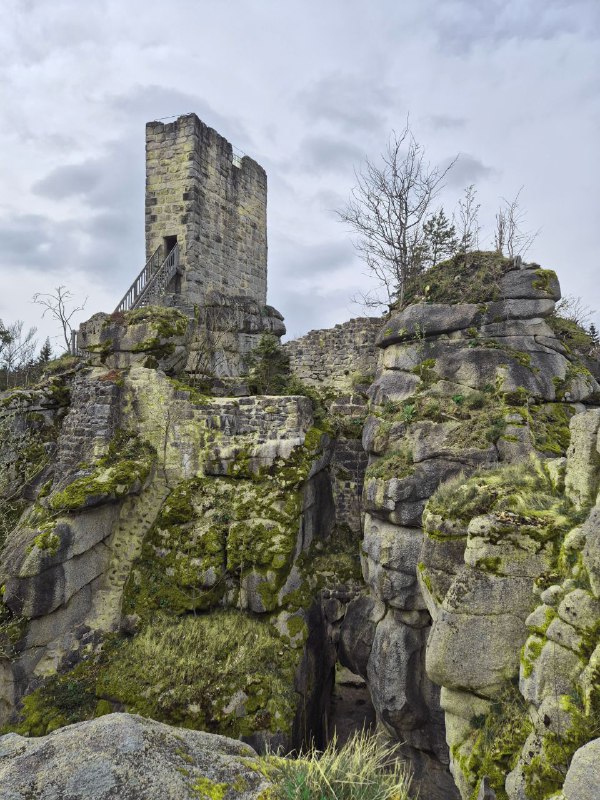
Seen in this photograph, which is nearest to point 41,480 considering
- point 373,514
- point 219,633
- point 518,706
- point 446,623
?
point 219,633

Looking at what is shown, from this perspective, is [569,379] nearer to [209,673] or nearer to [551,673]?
[551,673]

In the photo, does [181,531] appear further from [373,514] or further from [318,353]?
[318,353]

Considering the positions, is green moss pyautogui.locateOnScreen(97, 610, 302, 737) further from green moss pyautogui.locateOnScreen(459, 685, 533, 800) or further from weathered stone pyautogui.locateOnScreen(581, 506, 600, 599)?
weathered stone pyautogui.locateOnScreen(581, 506, 600, 599)

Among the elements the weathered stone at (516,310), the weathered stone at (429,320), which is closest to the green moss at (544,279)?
the weathered stone at (516,310)

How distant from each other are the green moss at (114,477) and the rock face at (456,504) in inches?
197

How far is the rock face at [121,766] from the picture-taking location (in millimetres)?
2738

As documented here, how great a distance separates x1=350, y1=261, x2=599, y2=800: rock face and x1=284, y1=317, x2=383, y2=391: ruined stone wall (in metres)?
2.39

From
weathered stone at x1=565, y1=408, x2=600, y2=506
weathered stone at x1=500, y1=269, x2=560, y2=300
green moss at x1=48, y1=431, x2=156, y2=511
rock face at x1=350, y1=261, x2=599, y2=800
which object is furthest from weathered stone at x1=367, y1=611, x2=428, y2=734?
weathered stone at x1=500, y1=269, x2=560, y2=300

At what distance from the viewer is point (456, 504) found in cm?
686

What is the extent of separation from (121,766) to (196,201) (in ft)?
52.9

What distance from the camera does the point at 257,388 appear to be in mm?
14766

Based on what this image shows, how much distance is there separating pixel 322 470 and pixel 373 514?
7.18 ft

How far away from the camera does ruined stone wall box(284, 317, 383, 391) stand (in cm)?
1540

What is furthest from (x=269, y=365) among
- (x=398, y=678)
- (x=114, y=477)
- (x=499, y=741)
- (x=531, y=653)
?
(x=499, y=741)
